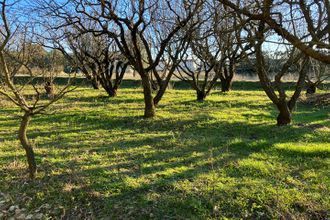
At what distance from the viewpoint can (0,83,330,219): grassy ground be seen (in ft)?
14.4

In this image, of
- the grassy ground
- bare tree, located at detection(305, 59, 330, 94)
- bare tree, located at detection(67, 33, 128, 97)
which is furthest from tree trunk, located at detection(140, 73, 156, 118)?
bare tree, located at detection(305, 59, 330, 94)

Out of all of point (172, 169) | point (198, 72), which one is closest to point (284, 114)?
point (172, 169)

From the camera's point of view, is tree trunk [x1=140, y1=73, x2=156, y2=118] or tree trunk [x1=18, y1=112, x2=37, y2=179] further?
tree trunk [x1=140, y1=73, x2=156, y2=118]

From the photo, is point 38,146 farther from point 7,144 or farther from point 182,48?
point 182,48

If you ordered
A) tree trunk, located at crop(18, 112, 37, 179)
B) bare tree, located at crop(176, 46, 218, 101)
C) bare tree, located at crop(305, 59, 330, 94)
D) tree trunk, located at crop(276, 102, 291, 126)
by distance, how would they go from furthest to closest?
1. bare tree, located at crop(305, 59, 330, 94)
2. bare tree, located at crop(176, 46, 218, 101)
3. tree trunk, located at crop(276, 102, 291, 126)
4. tree trunk, located at crop(18, 112, 37, 179)

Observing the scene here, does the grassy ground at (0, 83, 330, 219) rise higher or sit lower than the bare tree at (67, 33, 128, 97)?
lower

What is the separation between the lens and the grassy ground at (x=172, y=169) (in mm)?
4398

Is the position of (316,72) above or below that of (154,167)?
above

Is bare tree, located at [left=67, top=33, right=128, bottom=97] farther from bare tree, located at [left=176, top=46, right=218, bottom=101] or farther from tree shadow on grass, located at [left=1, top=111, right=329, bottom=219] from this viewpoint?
tree shadow on grass, located at [left=1, top=111, right=329, bottom=219]

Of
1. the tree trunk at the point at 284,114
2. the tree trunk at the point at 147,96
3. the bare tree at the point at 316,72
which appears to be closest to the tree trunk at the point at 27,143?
the tree trunk at the point at 147,96

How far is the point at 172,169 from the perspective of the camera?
5609 millimetres

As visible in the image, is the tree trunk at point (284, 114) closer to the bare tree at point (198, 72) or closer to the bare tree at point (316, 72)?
the bare tree at point (198, 72)

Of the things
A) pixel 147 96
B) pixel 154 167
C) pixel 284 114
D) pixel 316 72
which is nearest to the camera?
pixel 154 167

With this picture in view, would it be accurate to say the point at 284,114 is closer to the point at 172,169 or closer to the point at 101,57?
the point at 172,169
